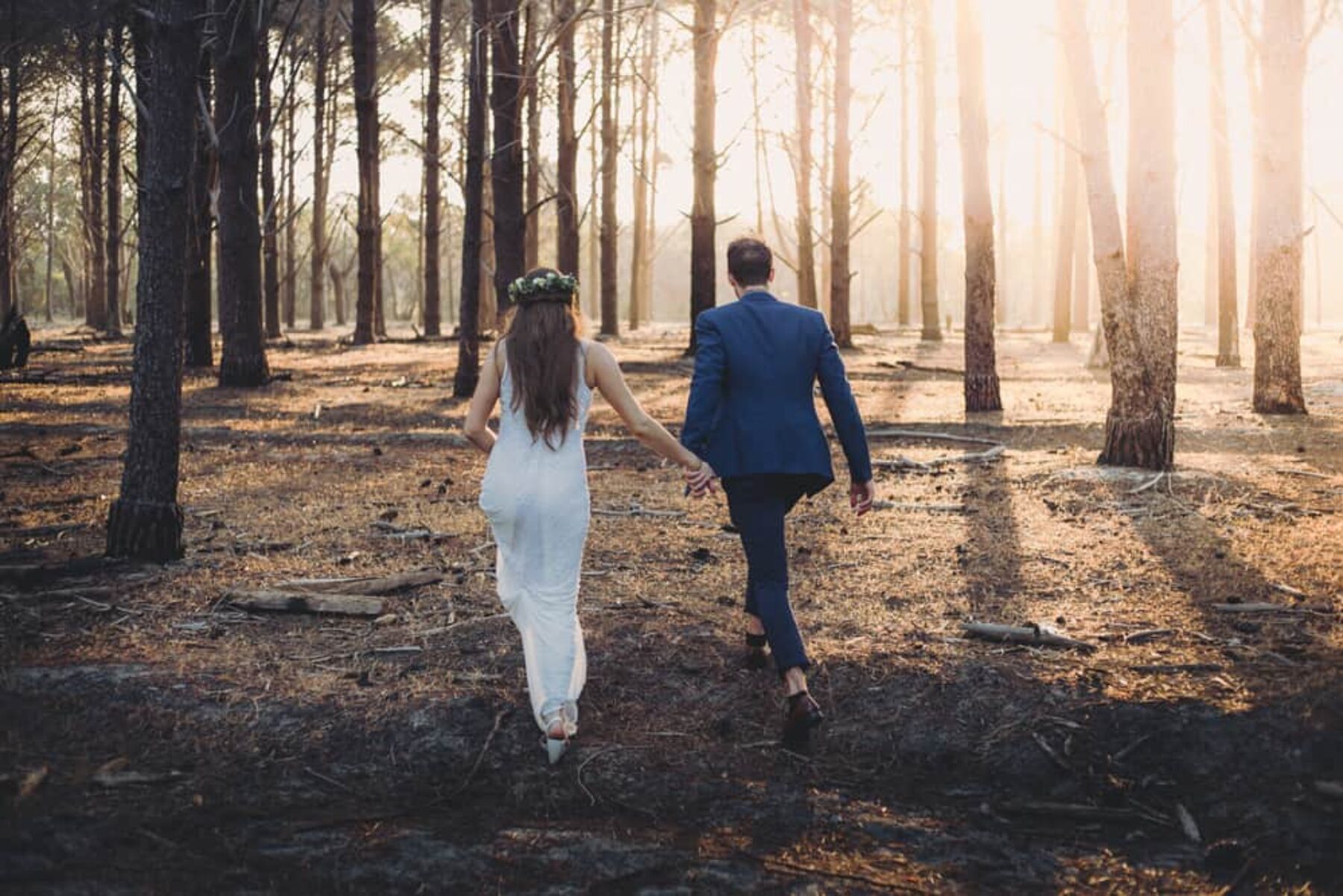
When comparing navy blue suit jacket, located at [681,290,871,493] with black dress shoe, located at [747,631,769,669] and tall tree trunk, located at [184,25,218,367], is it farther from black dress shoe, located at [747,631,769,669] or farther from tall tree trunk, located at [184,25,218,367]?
tall tree trunk, located at [184,25,218,367]

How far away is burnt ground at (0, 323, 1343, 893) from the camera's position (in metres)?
4.17

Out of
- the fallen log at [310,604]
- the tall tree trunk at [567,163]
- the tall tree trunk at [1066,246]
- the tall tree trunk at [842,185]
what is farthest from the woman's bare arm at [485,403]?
the tall tree trunk at [1066,246]

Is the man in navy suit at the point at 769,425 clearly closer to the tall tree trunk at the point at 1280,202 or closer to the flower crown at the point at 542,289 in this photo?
the flower crown at the point at 542,289

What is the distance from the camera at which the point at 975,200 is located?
1573 centimetres

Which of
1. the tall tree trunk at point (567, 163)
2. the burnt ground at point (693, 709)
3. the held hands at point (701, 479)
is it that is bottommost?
the burnt ground at point (693, 709)

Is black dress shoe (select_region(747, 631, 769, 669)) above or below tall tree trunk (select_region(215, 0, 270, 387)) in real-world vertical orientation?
below

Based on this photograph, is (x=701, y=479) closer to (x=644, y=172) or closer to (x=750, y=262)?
(x=750, y=262)

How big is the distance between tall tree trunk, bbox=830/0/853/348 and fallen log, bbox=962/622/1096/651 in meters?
20.2

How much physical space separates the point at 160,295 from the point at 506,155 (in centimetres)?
1047

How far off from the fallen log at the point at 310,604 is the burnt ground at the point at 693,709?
96 mm

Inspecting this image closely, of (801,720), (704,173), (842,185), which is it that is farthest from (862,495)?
(842,185)

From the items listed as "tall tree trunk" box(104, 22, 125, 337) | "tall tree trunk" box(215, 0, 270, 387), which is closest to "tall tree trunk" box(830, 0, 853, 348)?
"tall tree trunk" box(215, 0, 270, 387)

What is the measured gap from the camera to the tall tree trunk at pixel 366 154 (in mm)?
24609

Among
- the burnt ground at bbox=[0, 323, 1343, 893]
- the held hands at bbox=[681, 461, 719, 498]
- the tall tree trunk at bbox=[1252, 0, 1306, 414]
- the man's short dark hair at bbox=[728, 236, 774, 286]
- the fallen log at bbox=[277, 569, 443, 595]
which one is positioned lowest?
the burnt ground at bbox=[0, 323, 1343, 893]
